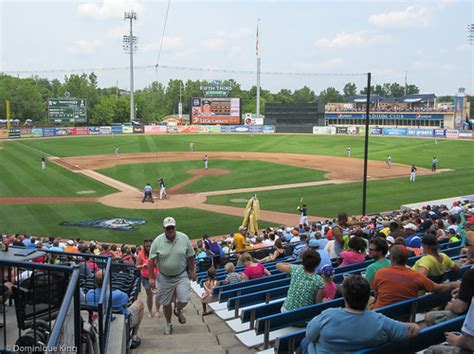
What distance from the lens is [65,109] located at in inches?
2692

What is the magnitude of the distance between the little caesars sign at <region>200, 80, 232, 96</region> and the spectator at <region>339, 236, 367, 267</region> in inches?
3589

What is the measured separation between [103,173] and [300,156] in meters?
22.3

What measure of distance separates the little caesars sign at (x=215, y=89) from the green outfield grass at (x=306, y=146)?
976 inches

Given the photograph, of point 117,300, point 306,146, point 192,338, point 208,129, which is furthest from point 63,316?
point 208,129

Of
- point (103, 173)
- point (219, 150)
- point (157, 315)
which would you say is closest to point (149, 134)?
point (219, 150)

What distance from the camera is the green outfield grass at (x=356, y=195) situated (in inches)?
1043

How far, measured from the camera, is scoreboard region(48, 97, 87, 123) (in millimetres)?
67938

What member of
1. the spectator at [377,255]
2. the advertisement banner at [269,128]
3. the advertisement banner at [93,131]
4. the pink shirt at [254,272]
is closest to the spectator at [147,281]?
the pink shirt at [254,272]

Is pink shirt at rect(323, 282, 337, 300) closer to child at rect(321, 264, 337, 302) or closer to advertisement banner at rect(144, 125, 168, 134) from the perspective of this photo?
child at rect(321, 264, 337, 302)

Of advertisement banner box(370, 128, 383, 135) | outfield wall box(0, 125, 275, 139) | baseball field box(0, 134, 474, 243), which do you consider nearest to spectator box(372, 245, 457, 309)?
baseball field box(0, 134, 474, 243)

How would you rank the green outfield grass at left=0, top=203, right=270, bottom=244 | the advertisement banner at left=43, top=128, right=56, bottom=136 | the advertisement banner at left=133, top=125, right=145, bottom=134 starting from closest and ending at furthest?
the green outfield grass at left=0, top=203, right=270, bottom=244, the advertisement banner at left=43, top=128, right=56, bottom=136, the advertisement banner at left=133, top=125, right=145, bottom=134

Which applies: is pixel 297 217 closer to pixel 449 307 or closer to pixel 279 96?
pixel 449 307

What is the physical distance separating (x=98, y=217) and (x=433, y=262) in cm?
1956

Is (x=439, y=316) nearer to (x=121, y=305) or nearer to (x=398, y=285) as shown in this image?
(x=398, y=285)
